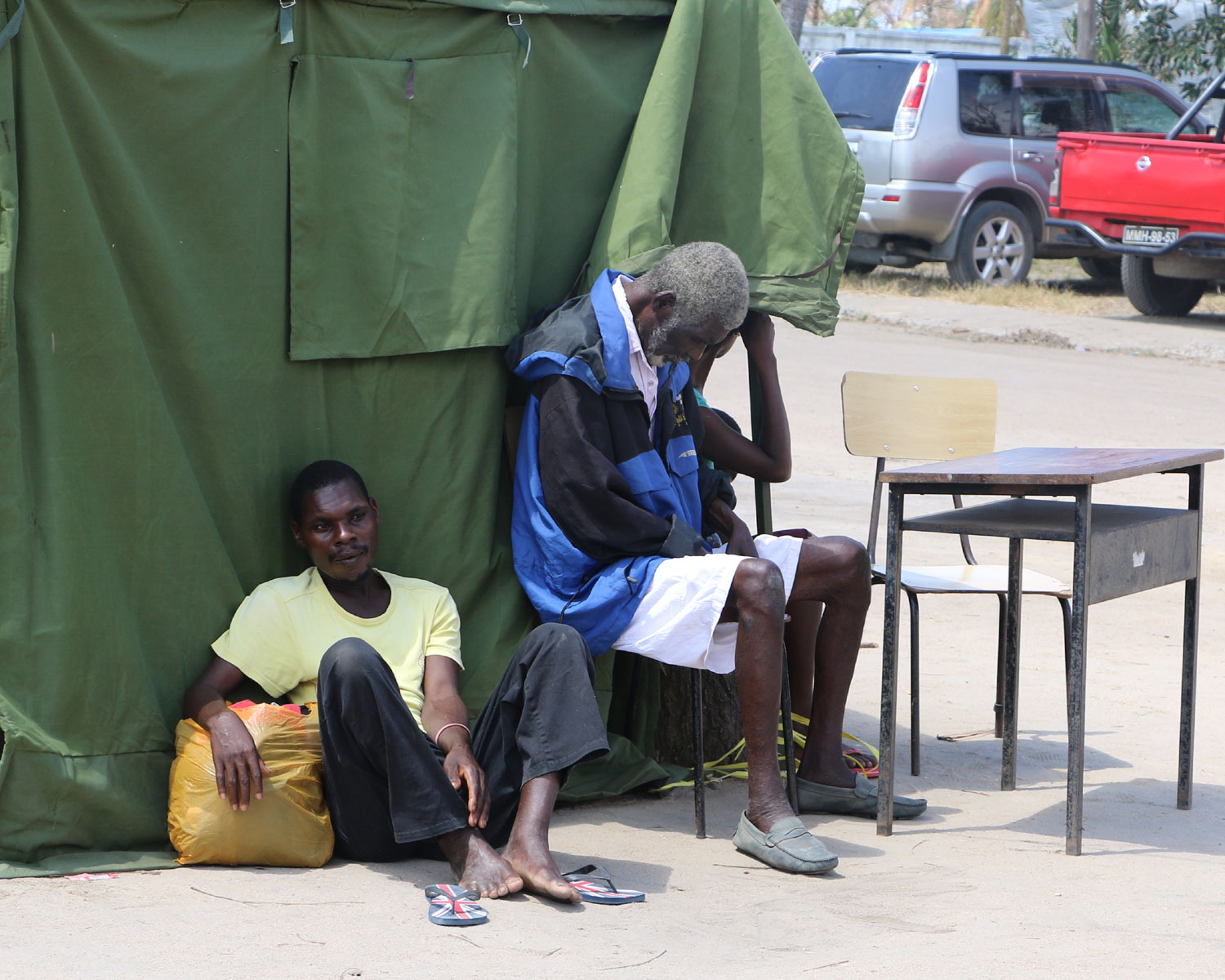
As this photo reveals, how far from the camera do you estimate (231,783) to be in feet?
11.7

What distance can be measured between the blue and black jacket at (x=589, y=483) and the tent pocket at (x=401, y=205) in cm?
24

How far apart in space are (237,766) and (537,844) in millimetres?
694

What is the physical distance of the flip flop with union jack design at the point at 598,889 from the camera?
3.48 meters

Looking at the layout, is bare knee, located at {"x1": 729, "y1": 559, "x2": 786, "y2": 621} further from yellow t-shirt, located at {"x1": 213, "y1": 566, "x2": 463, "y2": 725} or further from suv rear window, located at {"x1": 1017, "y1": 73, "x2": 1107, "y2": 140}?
suv rear window, located at {"x1": 1017, "y1": 73, "x2": 1107, "y2": 140}

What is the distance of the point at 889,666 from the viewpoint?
13.3ft

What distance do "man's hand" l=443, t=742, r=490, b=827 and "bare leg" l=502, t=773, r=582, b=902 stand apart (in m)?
0.08

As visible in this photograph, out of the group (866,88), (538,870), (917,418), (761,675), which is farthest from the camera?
(866,88)

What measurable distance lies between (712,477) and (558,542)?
669 mm

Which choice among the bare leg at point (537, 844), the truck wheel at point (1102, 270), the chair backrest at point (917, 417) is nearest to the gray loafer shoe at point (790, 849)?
the bare leg at point (537, 844)

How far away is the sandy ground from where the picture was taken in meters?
3.15

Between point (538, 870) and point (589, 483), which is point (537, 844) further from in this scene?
point (589, 483)

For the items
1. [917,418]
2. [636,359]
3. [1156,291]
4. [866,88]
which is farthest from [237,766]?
[1156,291]

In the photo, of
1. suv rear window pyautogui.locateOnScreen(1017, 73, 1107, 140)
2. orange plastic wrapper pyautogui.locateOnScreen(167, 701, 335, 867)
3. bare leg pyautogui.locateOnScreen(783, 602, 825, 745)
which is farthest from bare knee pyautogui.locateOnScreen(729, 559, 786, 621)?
suv rear window pyautogui.locateOnScreen(1017, 73, 1107, 140)

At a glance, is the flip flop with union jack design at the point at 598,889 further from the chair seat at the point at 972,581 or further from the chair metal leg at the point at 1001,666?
the chair metal leg at the point at 1001,666
